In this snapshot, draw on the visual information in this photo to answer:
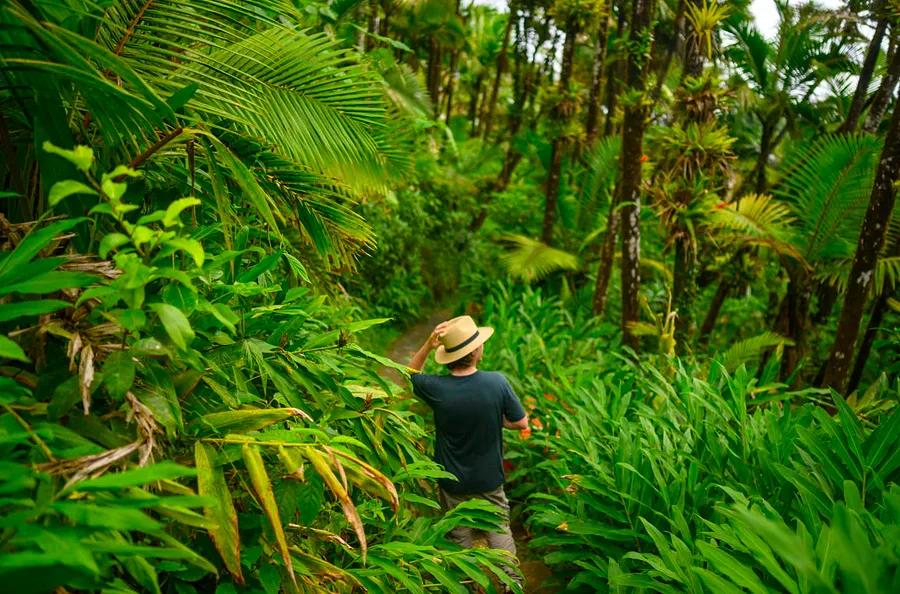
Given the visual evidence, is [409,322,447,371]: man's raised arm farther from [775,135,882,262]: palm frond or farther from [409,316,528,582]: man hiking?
[775,135,882,262]: palm frond

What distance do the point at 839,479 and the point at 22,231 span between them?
309 cm

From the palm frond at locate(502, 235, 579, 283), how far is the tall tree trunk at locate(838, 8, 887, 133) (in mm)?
3930

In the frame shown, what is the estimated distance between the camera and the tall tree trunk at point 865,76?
715cm

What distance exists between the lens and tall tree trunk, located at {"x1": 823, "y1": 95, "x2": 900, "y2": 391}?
4.48m

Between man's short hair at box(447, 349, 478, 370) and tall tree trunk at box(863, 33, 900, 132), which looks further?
tall tree trunk at box(863, 33, 900, 132)

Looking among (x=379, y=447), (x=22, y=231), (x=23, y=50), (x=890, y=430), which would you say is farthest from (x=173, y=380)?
(x=890, y=430)

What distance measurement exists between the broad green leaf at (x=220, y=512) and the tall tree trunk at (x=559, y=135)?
8.99 metres

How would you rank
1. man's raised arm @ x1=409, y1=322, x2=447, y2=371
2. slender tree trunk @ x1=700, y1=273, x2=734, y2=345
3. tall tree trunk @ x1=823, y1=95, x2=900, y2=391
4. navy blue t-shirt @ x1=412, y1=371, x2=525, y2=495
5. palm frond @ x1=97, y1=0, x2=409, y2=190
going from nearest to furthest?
palm frond @ x1=97, y1=0, x2=409, y2=190, navy blue t-shirt @ x1=412, y1=371, x2=525, y2=495, man's raised arm @ x1=409, y1=322, x2=447, y2=371, tall tree trunk @ x1=823, y1=95, x2=900, y2=391, slender tree trunk @ x1=700, y1=273, x2=734, y2=345

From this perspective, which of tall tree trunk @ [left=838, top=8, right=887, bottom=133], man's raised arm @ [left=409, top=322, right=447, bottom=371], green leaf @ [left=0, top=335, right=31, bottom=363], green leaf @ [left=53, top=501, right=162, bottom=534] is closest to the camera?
green leaf @ [left=53, top=501, right=162, bottom=534]

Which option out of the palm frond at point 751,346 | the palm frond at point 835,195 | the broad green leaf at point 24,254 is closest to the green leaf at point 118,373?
the broad green leaf at point 24,254

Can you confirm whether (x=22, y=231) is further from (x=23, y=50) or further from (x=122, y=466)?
(x=122, y=466)

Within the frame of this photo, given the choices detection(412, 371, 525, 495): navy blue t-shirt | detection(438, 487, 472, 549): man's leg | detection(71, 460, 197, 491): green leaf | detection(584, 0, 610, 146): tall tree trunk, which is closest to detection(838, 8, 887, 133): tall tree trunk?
detection(584, 0, 610, 146): tall tree trunk

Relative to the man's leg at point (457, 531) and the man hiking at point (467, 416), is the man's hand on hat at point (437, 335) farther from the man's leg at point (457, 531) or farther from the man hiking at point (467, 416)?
the man's leg at point (457, 531)

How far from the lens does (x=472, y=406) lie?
10.9ft
